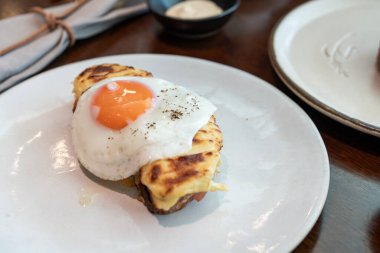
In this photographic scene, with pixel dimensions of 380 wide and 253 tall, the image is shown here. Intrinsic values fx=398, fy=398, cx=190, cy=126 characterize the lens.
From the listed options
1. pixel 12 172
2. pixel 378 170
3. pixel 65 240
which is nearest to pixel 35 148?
pixel 12 172

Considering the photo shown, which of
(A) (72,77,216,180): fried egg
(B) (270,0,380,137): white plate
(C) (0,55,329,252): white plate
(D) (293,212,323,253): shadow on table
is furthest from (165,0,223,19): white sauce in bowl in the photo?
(D) (293,212,323,253): shadow on table

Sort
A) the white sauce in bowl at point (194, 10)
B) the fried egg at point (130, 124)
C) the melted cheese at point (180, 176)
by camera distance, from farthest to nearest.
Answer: the white sauce in bowl at point (194, 10)
the fried egg at point (130, 124)
the melted cheese at point (180, 176)

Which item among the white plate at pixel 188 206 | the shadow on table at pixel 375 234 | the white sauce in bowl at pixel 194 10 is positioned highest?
the white sauce in bowl at pixel 194 10

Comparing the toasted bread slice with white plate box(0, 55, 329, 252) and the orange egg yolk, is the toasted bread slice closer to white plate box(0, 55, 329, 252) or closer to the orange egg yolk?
white plate box(0, 55, 329, 252)

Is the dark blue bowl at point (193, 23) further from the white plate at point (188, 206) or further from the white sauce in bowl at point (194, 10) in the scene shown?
the white plate at point (188, 206)

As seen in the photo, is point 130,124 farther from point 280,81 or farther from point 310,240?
point 280,81

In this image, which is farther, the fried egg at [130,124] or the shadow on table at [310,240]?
the fried egg at [130,124]

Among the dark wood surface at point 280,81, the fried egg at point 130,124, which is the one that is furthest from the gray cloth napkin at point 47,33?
the fried egg at point 130,124

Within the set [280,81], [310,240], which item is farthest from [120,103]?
[280,81]
